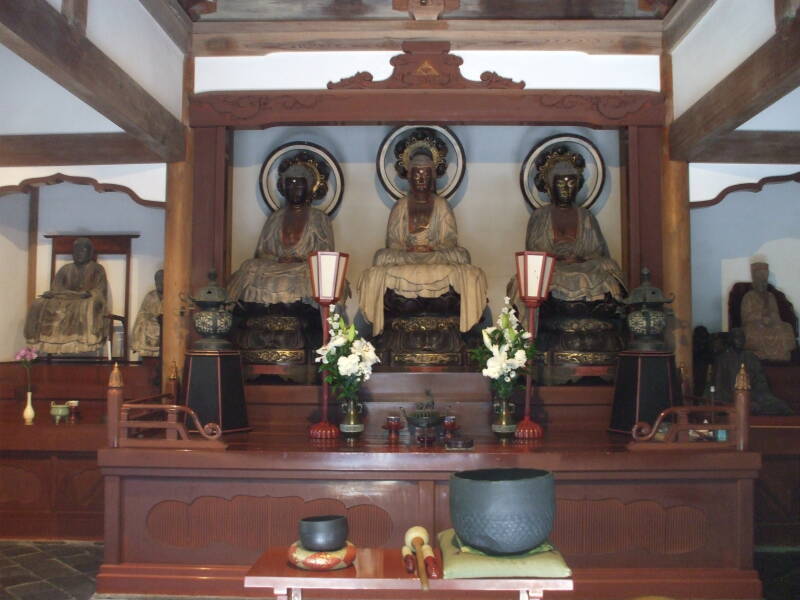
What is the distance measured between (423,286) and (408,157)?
128 centimetres

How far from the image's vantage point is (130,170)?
536 centimetres

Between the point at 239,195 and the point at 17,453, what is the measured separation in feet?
7.70

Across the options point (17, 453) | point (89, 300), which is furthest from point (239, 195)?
point (17, 453)

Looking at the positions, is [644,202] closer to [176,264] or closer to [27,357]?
[176,264]

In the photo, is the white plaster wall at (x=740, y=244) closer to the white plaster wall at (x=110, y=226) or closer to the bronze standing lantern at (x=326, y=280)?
the bronze standing lantern at (x=326, y=280)

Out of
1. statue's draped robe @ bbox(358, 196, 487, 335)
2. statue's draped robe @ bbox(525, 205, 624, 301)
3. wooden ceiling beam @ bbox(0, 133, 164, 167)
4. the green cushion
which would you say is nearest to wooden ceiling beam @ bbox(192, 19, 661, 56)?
wooden ceiling beam @ bbox(0, 133, 164, 167)

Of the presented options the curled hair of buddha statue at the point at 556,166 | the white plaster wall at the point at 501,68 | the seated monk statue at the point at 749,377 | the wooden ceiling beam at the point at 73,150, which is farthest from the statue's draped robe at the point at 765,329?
the wooden ceiling beam at the point at 73,150

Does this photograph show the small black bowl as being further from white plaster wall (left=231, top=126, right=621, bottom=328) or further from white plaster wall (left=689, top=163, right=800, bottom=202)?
white plaster wall (left=231, top=126, right=621, bottom=328)

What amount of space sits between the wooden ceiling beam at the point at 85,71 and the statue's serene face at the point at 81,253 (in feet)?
4.80

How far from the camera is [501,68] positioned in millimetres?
5289

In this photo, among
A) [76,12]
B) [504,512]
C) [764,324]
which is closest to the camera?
[504,512]

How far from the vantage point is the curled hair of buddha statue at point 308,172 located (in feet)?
19.1

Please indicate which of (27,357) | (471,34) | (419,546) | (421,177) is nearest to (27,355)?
(27,357)

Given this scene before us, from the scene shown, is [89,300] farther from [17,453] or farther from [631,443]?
[631,443]
